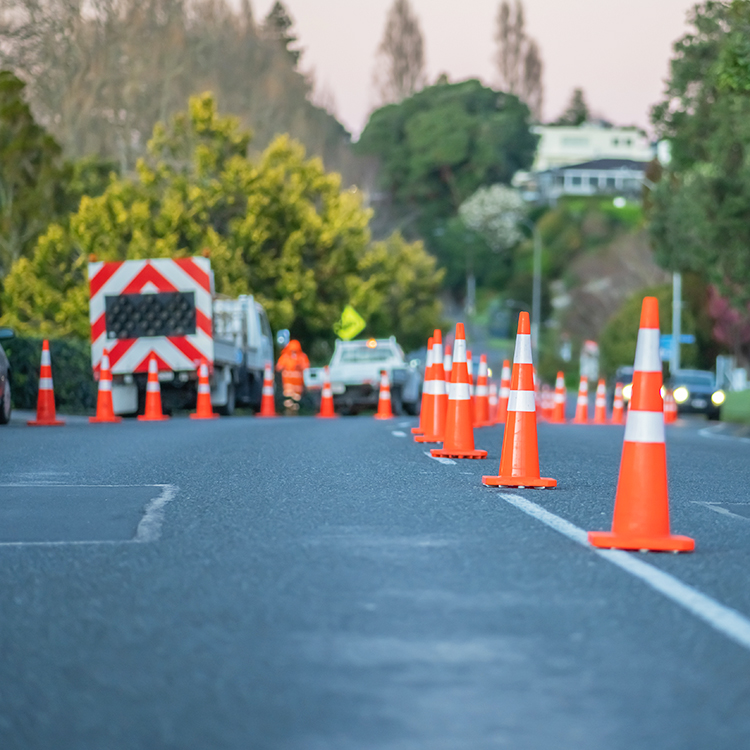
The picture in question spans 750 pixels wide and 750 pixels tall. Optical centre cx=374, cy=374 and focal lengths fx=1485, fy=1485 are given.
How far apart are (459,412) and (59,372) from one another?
13.4 meters

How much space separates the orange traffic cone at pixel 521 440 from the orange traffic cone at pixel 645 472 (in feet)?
7.30

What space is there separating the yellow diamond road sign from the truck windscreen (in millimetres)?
18031

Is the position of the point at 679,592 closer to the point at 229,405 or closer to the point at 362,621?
the point at 362,621

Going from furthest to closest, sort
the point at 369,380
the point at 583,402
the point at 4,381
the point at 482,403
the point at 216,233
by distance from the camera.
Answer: the point at 216,233
the point at 583,402
the point at 369,380
the point at 482,403
the point at 4,381

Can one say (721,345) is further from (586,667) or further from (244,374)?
(586,667)

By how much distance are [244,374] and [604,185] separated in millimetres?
125629

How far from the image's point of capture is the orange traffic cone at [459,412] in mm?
12664

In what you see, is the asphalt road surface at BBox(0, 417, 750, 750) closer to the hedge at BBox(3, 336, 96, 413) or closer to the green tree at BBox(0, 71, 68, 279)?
the hedge at BBox(3, 336, 96, 413)

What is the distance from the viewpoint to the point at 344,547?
Result: 7.07 m

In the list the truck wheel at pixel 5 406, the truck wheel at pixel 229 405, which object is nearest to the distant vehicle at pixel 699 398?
the truck wheel at pixel 229 405

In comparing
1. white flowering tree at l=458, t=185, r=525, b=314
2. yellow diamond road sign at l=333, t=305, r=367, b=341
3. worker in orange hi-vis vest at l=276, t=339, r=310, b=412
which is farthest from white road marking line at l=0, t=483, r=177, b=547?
white flowering tree at l=458, t=185, r=525, b=314

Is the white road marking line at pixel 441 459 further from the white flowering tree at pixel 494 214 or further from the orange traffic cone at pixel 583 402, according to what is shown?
the white flowering tree at pixel 494 214

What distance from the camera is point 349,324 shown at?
141ft

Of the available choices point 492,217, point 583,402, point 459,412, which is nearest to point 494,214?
point 492,217
